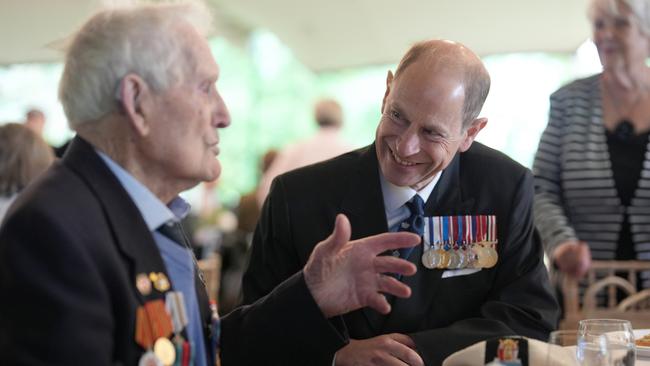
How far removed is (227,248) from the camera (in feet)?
25.5

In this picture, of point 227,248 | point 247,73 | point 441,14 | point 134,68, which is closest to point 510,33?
point 441,14

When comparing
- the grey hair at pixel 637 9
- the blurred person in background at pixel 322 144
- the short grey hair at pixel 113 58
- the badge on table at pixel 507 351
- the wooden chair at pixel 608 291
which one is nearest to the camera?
the badge on table at pixel 507 351

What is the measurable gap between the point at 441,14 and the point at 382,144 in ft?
29.8

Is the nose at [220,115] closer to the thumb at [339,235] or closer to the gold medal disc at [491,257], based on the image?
the thumb at [339,235]

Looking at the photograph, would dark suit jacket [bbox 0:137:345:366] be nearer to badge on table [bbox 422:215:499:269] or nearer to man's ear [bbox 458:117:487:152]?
badge on table [bbox 422:215:499:269]

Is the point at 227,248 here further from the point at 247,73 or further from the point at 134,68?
the point at 134,68

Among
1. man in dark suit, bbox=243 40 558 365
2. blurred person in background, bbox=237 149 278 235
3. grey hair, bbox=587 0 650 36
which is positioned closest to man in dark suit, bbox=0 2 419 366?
man in dark suit, bbox=243 40 558 365

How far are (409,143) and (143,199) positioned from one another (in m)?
0.74

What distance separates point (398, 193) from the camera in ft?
7.35

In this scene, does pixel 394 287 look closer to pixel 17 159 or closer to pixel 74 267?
pixel 74 267

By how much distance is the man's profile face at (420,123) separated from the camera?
2.09 m

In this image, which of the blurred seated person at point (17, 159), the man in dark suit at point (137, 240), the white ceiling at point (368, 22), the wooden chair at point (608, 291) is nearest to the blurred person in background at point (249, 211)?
the white ceiling at point (368, 22)

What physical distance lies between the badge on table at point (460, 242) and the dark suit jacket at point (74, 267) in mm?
844

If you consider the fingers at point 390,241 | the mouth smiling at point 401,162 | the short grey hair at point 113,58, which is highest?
the short grey hair at point 113,58
